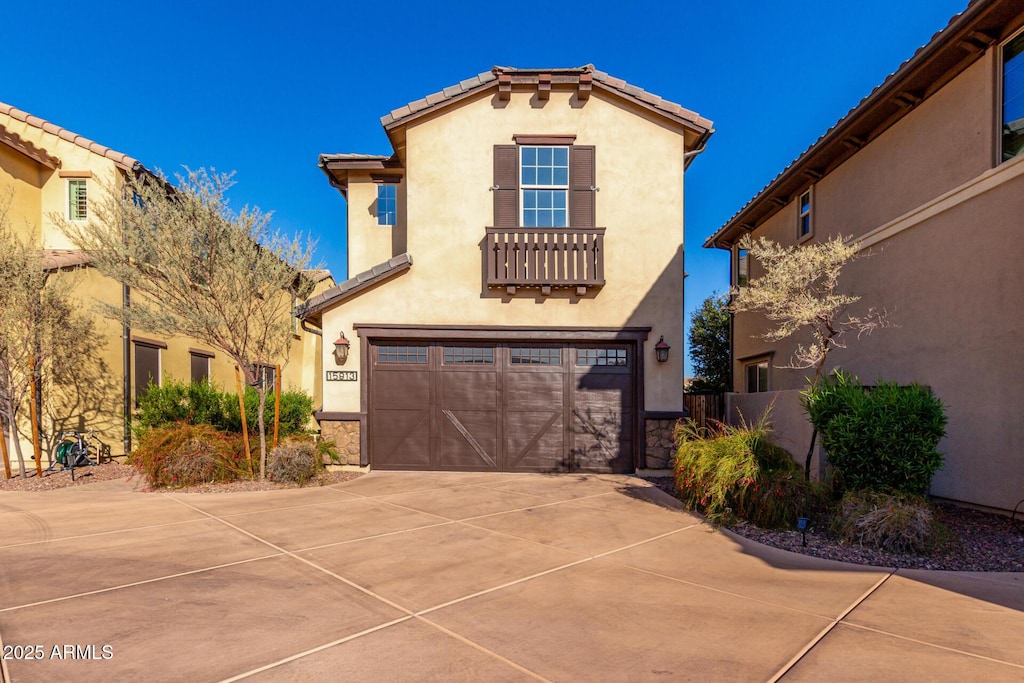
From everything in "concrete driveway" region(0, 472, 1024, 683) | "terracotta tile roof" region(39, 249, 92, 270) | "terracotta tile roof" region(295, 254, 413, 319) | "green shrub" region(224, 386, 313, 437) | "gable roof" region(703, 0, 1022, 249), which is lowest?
"concrete driveway" region(0, 472, 1024, 683)

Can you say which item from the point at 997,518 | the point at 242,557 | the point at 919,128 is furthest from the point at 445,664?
the point at 919,128

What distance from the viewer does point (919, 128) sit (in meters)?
8.60

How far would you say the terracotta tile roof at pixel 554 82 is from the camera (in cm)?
1005

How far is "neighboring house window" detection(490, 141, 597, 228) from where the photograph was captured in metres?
10.2

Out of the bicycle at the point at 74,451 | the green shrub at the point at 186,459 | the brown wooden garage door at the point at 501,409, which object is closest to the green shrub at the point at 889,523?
the brown wooden garage door at the point at 501,409

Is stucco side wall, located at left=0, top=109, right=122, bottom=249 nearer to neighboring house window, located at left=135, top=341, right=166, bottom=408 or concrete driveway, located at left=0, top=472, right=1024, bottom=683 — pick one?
neighboring house window, located at left=135, top=341, right=166, bottom=408

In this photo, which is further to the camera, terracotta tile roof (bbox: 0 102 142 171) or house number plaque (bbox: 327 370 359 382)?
terracotta tile roof (bbox: 0 102 142 171)

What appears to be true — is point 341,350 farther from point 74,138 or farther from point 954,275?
point 954,275

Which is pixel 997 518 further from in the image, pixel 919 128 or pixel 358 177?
pixel 358 177

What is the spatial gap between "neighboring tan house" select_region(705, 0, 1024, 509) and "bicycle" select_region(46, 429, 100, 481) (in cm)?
1375

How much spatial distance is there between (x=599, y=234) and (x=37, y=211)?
43.5 ft

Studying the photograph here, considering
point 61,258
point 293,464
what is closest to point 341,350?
point 293,464

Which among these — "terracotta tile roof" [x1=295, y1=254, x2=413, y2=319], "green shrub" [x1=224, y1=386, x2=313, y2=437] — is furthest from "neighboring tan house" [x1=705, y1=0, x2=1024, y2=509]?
"green shrub" [x1=224, y1=386, x2=313, y2=437]

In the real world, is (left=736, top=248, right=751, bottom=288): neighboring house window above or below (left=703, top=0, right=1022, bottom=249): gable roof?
below
